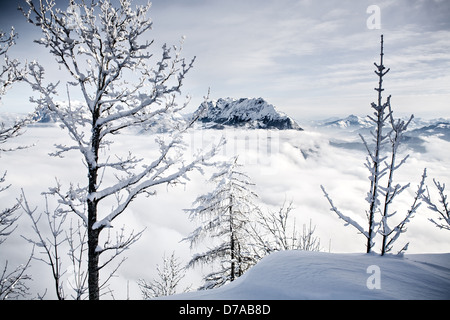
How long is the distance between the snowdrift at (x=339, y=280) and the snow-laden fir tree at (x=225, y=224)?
682cm

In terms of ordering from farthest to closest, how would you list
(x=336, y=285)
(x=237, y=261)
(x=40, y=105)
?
(x=237, y=261) < (x=40, y=105) < (x=336, y=285)

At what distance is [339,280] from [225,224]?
27.3 ft

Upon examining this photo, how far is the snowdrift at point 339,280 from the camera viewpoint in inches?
98.2

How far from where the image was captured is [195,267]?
1075 centimetres

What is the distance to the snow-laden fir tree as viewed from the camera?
1060cm

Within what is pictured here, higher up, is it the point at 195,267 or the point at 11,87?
the point at 11,87

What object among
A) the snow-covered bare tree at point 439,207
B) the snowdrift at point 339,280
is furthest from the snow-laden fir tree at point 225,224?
the snowdrift at point 339,280

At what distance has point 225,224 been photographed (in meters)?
10.8

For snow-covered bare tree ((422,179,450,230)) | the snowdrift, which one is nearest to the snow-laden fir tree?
snow-covered bare tree ((422,179,450,230))

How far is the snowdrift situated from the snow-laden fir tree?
682cm

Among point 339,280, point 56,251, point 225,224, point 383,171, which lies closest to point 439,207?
point 383,171
